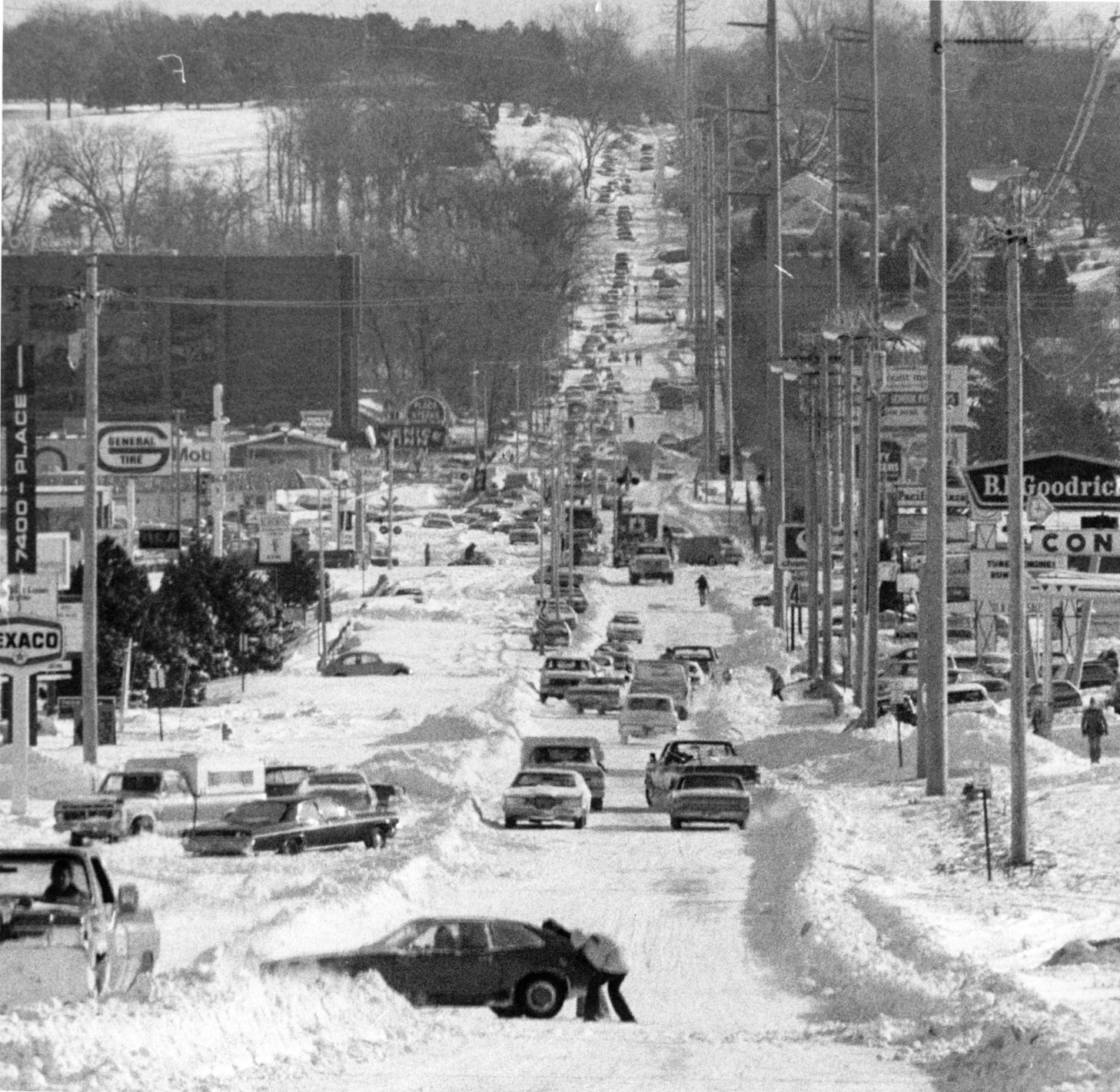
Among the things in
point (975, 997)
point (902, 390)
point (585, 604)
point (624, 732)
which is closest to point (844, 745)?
point (624, 732)

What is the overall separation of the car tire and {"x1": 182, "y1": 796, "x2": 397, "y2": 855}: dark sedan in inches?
532

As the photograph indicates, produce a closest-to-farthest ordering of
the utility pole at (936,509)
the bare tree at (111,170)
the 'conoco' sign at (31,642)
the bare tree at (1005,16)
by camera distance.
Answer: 1. the utility pole at (936,509)
2. the 'conoco' sign at (31,642)
3. the bare tree at (1005,16)
4. the bare tree at (111,170)

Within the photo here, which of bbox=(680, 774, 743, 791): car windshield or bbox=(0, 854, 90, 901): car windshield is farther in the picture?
bbox=(680, 774, 743, 791): car windshield

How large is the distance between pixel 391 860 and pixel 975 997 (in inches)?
508

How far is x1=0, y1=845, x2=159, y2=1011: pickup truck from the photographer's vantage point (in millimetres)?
14930

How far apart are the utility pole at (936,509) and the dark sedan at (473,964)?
1869 cm

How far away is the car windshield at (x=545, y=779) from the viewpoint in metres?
36.0

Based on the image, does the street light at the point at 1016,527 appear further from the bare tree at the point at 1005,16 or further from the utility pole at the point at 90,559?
the bare tree at the point at 1005,16

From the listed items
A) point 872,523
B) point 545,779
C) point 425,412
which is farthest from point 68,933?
point 425,412

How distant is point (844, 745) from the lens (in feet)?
152

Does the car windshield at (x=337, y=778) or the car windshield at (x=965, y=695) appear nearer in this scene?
the car windshield at (x=337, y=778)

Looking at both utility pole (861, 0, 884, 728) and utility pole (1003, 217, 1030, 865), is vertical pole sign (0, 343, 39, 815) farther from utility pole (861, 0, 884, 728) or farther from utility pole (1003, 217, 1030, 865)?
utility pole (1003, 217, 1030, 865)

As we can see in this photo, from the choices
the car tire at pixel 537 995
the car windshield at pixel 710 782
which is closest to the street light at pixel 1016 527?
the car windshield at pixel 710 782

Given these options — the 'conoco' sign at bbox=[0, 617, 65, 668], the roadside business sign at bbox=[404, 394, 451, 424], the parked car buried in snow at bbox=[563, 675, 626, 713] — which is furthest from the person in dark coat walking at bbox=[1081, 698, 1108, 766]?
the roadside business sign at bbox=[404, 394, 451, 424]
